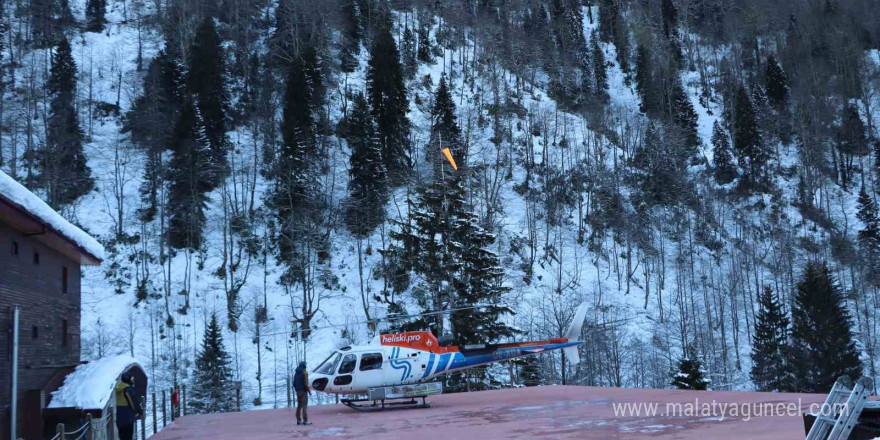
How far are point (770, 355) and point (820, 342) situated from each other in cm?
347

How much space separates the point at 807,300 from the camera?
34.8 m

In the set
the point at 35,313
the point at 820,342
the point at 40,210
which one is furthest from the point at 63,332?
the point at 820,342

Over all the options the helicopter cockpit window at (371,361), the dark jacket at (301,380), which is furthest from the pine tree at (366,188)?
the dark jacket at (301,380)

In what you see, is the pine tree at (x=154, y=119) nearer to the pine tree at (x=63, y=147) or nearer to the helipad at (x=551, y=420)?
the pine tree at (x=63, y=147)

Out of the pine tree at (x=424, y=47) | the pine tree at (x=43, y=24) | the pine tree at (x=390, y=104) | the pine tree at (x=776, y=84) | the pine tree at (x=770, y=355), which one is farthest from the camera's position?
the pine tree at (x=776, y=84)

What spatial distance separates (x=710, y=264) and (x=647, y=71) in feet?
88.2

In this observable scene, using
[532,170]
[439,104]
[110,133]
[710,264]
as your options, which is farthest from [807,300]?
[110,133]

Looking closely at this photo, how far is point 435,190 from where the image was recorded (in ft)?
113

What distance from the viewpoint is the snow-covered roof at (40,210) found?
45.5ft

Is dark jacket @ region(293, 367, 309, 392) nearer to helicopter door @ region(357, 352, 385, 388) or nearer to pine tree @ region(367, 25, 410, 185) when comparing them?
helicopter door @ region(357, 352, 385, 388)

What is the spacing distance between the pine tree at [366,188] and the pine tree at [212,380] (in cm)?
1385

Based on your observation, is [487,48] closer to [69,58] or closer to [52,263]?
[69,58]

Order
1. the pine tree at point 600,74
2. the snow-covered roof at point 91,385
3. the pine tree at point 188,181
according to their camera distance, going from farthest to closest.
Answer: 1. the pine tree at point 600,74
2. the pine tree at point 188,181
3. the snow-covered roof at point 91,385

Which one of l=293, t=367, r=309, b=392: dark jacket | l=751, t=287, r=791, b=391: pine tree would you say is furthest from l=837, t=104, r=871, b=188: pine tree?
l=293, t=367, r=309, b=392: dark jacket
